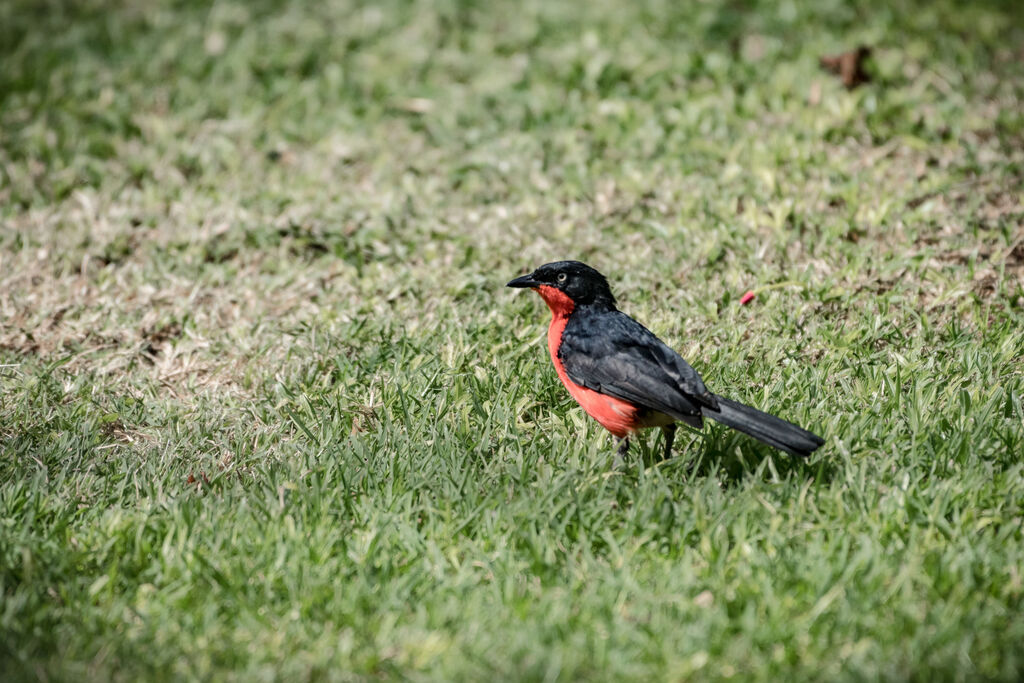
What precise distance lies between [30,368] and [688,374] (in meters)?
3.56

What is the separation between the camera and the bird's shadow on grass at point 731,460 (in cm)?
434

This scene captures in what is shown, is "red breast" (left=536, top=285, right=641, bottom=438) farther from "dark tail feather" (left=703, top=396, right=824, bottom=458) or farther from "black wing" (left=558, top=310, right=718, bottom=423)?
"dark tail feather" (left=703, top=396, right=824, bottom=458)

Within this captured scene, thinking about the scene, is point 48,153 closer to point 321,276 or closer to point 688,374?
point 321,276

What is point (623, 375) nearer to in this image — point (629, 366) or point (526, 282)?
point (629, 366)

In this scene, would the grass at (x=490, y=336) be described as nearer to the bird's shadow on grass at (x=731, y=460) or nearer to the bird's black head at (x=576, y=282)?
the bird's shadow on grass at (x=731, y=460)

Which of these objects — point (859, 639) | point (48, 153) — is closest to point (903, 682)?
point (859, 639)

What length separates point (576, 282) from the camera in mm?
4844

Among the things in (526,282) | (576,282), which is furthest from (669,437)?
(526,282)

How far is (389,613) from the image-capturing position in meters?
3.62

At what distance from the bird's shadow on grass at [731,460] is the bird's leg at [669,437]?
0.10 feet

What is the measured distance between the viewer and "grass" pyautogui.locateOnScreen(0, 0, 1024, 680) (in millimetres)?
3559

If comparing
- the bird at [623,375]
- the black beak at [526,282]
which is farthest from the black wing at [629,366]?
the black beak at [526,282]

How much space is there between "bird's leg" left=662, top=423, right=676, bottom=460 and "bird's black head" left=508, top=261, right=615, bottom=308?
0.68 metres

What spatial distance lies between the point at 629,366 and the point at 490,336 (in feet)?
4.69
